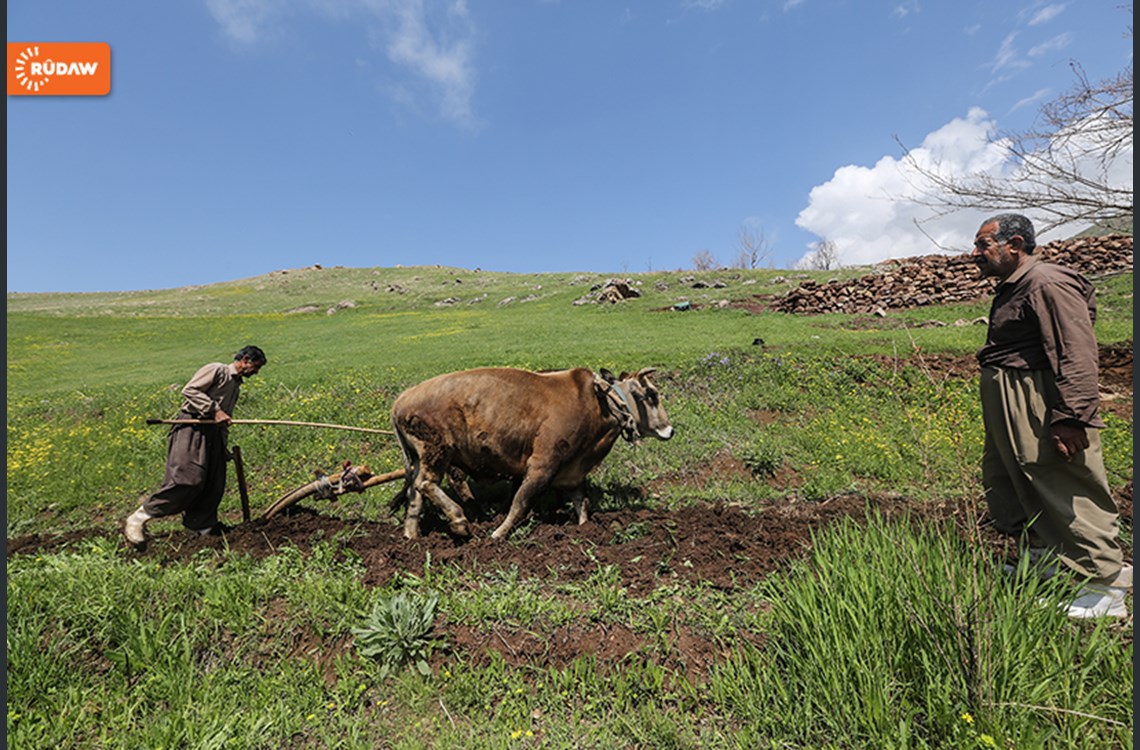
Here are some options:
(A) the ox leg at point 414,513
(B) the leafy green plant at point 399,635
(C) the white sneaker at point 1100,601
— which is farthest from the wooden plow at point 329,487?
(C) the white sneaker at point 1100,601

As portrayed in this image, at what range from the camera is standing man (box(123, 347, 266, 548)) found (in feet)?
19.1

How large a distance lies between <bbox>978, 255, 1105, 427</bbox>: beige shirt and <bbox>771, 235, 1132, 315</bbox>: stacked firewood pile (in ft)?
79.8

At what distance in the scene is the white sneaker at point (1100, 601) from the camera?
3.47 m

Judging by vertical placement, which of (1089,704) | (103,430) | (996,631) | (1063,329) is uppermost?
(1063,329)

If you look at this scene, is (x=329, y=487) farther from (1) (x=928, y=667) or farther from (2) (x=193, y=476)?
(1) (x=928, y=667)

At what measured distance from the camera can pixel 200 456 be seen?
239 inches

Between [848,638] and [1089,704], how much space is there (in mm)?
1034

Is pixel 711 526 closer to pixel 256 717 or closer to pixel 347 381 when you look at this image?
pixel 256 717

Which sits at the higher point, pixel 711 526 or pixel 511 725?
pixel 711 526

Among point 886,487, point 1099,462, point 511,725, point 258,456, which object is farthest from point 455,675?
point 258,456

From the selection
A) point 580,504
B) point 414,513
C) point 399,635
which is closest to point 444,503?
point 414,513

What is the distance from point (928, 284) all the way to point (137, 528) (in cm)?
3257

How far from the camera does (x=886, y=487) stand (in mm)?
7090

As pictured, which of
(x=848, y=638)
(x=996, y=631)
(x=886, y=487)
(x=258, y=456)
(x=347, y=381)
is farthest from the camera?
(x=347, y=381)
